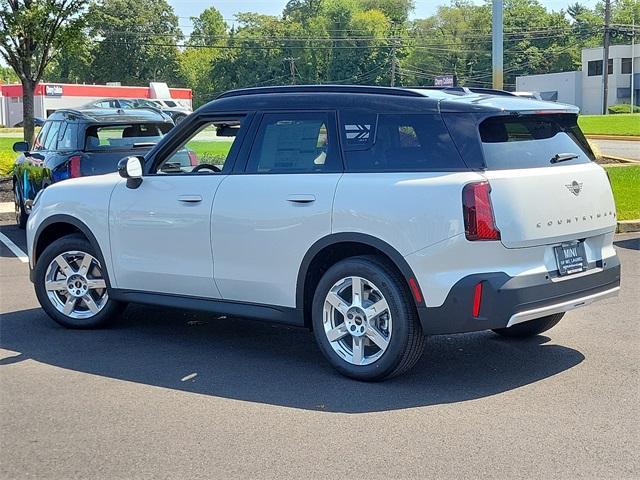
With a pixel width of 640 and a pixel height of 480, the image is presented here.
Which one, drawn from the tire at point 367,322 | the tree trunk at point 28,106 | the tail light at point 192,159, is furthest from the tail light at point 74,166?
the tree trunk at point 28,106

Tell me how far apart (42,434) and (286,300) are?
1880 mm

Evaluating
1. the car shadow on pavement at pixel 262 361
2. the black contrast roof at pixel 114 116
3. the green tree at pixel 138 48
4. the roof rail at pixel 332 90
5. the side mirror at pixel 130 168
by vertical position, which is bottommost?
the car shadow on pavement at pixel 262 361

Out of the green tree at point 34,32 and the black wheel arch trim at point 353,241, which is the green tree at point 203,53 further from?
the black wheel arch trim at point 353,241

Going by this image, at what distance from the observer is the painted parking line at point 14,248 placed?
1084cm

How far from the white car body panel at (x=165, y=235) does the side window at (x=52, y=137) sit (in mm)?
5338

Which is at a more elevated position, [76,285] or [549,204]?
[549,204]

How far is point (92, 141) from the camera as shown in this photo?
446 inches

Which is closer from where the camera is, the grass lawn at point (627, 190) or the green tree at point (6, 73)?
the grass lawn at point (627, 190)

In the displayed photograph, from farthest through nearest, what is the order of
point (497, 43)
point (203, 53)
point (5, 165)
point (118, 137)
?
point (203, 53) → point (5, 165) → point (497, 43) → point (118, 137)

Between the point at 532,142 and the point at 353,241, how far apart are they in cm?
134

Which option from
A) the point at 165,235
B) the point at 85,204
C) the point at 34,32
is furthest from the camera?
the point at 34,32

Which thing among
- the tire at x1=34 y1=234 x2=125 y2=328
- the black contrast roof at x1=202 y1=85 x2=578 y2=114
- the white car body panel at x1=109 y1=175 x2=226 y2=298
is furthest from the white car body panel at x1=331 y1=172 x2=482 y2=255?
the tire at x1=34 y1=234 x2=125 y2=328

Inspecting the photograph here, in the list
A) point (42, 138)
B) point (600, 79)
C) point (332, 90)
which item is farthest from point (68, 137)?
point (600, 79)

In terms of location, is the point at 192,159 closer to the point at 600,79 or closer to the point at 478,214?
the point at 478,214
